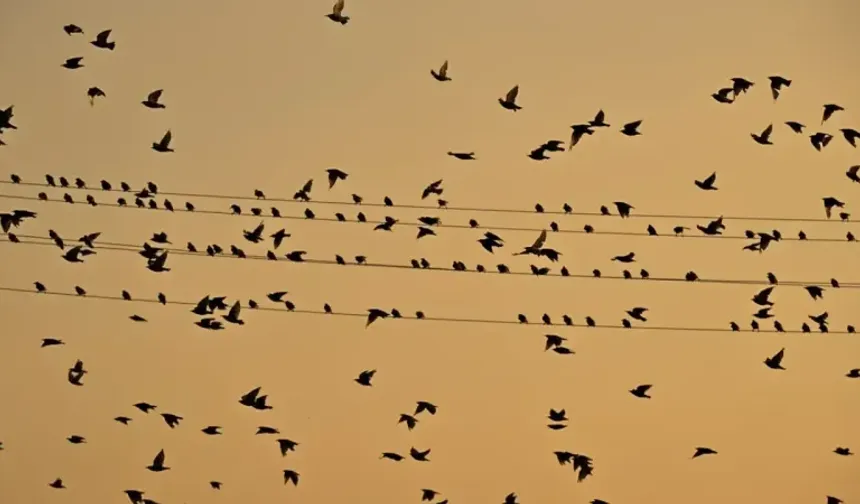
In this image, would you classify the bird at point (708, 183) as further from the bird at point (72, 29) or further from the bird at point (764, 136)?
the bird at point (72, 29)

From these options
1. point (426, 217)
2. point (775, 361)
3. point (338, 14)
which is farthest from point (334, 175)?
point (775, 361)

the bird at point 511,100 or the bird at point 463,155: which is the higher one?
the bird at point 511,100

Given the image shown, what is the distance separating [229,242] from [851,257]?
3503 millimetres

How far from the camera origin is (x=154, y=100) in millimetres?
5996

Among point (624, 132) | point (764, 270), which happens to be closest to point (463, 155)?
point (624, 132)

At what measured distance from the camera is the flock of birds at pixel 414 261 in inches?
228

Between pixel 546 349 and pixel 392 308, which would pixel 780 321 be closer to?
pixel 546 349

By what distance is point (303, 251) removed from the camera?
6.00 meters

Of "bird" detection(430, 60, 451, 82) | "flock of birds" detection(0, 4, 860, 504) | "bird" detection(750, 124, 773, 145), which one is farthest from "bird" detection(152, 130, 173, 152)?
"bird" detection(750, 124, 773, 145)

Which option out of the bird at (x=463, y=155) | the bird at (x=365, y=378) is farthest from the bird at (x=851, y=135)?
the bird at (x=365, y=378)

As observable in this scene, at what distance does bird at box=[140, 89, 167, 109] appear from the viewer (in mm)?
5969

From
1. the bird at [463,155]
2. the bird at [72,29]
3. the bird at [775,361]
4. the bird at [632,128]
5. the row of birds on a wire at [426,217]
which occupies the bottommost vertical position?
the bird at [775,361]

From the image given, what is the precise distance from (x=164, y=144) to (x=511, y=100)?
197 cm

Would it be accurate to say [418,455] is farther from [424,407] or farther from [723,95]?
[723,95]
